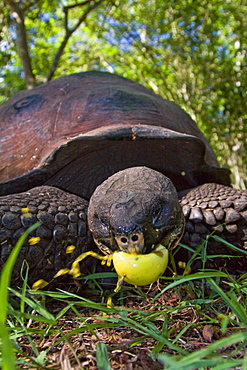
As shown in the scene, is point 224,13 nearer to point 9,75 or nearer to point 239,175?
point 239,175

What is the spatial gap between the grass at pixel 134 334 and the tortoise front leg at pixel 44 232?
222 millimetres

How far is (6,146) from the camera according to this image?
2.65 m

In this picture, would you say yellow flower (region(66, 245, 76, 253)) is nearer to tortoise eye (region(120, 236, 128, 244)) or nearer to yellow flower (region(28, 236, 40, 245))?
yellow flower (region(28, 236, 40, 245))

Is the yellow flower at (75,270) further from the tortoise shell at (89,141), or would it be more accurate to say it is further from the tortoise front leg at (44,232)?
the tortoise shell at (89,141)

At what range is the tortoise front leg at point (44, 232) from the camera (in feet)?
5.71

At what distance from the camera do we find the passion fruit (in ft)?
4.72

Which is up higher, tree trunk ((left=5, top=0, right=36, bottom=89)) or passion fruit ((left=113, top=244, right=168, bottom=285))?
tree trunk ((left=5, top=0, right=36, bottom=89))

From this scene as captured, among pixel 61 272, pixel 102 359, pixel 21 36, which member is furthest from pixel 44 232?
pixel 21 36

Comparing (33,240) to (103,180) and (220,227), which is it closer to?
(103,180)

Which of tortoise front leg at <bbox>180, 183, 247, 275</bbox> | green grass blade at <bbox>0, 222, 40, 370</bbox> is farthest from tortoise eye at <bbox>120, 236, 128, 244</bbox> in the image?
green grass blade at <bbox>0, 222, 40, 370</bbox>

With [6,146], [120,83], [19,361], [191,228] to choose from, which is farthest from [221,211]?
[120,83]

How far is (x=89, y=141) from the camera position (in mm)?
2227

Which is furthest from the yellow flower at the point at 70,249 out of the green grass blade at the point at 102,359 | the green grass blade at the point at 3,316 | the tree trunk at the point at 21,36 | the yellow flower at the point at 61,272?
the tree trunk at the point at 21,36

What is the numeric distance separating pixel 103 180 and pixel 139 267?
1.18 m
